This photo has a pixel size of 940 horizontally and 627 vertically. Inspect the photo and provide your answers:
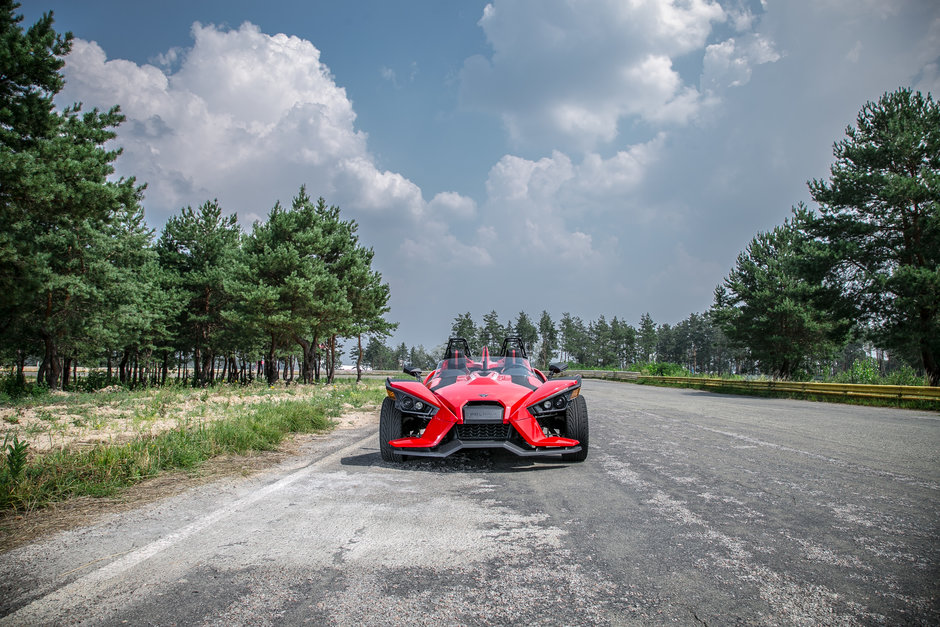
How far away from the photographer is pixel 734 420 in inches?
388

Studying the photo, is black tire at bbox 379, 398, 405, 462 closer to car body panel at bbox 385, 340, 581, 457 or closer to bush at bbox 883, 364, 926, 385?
car body panel at bbox 385, 340, 581, 457

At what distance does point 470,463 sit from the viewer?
5.35 meters

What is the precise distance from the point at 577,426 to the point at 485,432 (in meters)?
1.09

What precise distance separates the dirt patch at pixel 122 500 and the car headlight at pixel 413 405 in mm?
1586

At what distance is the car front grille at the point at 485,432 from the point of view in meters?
4.92

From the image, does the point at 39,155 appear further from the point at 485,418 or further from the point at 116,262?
the point at 116,262

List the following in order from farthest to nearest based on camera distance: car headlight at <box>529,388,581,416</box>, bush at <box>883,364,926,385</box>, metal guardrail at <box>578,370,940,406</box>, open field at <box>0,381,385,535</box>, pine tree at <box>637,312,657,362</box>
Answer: pine tree at <box>637,312,657,362</box>, bush at <box>883,364,926,385</box>, metal guardrail at <box>578,370,940,406</box>, car headlight at <box>529,388,581,416</box>, open field at <box>0,381,385,535</box>

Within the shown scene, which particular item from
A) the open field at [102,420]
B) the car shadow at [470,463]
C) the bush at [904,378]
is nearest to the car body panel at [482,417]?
the car shadow at [470,463]

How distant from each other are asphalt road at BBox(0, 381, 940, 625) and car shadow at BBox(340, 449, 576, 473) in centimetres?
24

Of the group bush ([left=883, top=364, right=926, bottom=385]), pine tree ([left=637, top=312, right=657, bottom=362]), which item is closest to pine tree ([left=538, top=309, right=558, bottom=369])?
pine tree ([left=637, top=312, right=657, bottom=362])

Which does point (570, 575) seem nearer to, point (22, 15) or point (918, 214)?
point (22, 15)

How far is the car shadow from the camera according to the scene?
5.05 meters

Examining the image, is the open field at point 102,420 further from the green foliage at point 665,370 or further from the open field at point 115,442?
the green foliage at point 665,370

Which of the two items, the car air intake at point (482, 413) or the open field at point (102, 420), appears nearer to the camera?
the car air intake at point (482, 413)
